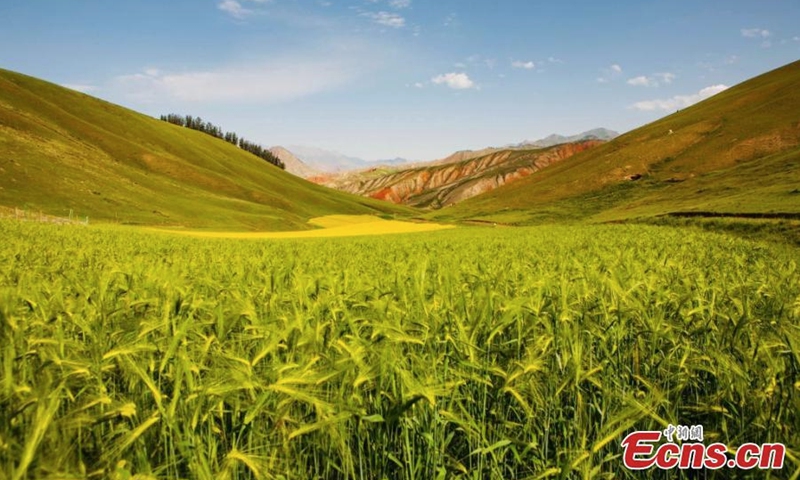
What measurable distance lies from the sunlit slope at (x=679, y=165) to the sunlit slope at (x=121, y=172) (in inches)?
2264

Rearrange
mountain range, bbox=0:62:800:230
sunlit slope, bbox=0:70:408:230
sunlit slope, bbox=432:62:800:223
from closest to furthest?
mountain range, bbox=0:62:800:230
sunlit slope, bbox=0:70:408:230
sunlit slope, bbox=432:62:800:223

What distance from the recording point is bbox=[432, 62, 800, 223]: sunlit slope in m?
78.4

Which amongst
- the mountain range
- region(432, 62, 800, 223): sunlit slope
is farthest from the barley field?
region(432, 62, 800, 223): sunlit slope

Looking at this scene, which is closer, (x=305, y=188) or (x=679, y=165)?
(x=679, y=165)

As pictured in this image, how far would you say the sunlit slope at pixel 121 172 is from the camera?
7056 centimetres

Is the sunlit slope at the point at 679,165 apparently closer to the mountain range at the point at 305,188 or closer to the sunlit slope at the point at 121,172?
the mountain range at the point at 305,188

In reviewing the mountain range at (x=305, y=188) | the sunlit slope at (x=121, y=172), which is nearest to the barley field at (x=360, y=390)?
the mountain range at (x=305, y=188)

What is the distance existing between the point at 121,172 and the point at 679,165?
128 metres

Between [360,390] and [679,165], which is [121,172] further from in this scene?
[679,165]

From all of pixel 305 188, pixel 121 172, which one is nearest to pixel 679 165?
pixel 305 188

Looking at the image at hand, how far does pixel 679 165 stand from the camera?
351 ft

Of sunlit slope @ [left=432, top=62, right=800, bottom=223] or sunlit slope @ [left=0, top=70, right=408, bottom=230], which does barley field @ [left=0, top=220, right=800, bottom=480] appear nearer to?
sunlit slope @ [left=432, top=62, right=800, bottom=223]

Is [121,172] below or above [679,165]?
below

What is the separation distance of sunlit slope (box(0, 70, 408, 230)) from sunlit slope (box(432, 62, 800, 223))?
189 ft
